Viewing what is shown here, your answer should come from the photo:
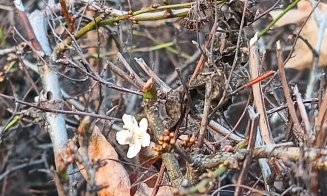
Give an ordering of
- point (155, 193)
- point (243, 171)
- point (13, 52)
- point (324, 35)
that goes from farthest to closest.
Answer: point (13, 52)
point (324, 35)
point (155, 193)
point (243, 171)

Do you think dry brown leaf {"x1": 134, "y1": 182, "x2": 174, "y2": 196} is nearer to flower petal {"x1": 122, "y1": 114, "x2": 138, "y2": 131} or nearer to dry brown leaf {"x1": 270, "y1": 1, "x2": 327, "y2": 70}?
flower petal {"x1": 122, "y1": 114, "x2": 138, "y2": 131}

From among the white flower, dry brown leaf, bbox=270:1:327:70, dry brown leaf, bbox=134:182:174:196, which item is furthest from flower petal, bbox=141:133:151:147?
dry brown leaf, bbox=270:1:327:70

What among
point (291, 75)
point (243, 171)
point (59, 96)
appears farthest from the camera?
point (291, 75)

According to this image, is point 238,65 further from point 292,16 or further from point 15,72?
point 15,72

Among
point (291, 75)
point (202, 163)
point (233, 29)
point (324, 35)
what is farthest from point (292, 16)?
point (202, 163)

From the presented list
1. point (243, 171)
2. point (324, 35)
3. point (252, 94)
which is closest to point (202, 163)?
point (243, 171)

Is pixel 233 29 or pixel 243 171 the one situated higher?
Answer: pixel 233 29

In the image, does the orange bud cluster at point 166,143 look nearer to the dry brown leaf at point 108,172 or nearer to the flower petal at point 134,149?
the flower petal at point 134,149

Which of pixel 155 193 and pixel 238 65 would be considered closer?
pixel 155 193

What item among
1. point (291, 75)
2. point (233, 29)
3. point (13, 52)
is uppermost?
point (233, 29)
